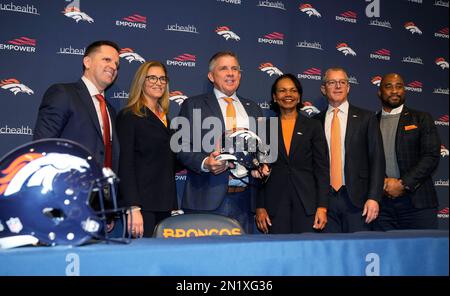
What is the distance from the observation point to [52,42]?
4430 millimetres

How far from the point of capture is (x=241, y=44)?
521cm

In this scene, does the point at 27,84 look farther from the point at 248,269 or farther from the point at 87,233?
the point at 248,269

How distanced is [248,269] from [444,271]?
3.00ft

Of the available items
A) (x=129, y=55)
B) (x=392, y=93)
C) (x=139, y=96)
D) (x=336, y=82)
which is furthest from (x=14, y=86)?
(x=392, y=93)

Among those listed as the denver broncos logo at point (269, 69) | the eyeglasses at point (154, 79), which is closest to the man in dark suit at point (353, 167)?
the denver broncos logo at point (269, 69)

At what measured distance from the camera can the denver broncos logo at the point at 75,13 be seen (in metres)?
4.48

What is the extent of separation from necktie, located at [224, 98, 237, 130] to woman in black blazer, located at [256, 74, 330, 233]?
0.45m

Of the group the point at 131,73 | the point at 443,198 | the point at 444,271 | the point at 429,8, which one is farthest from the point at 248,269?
the point at 429,8

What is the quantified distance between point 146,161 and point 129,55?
4.76ft

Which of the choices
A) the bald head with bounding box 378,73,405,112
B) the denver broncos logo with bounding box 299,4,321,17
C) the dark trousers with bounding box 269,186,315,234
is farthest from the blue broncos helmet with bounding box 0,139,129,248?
the denver broncos logo with bounding box 299,4,321,17

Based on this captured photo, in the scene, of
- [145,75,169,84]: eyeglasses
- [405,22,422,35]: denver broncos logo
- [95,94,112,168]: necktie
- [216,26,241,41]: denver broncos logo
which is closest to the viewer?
[95,94,112,168]: necktie

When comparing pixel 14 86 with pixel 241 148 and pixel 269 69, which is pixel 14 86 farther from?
pixel 269 69

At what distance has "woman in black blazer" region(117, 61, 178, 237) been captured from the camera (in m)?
3.61

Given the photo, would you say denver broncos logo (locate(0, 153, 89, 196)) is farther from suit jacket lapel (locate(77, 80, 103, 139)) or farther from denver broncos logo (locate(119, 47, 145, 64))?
denver broncos logo (locate(119, 47, 145, 64))
